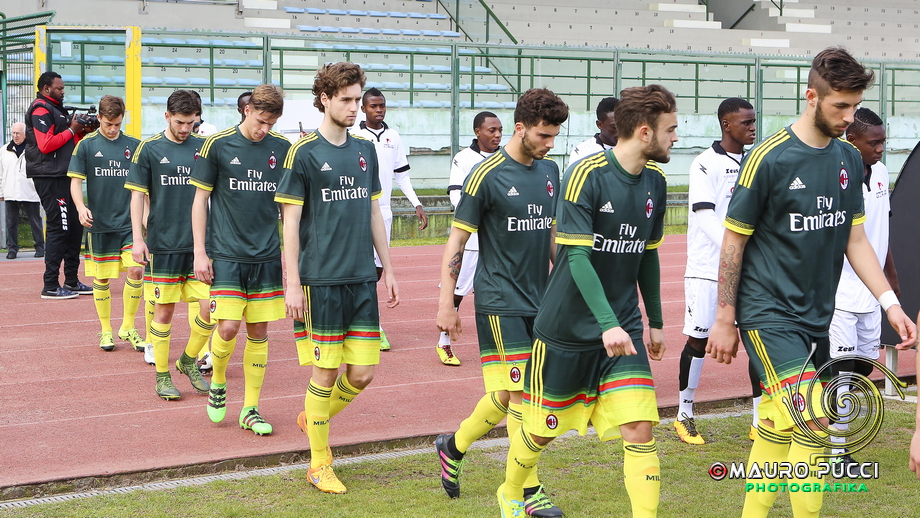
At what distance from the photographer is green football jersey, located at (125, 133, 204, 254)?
736 centimetres

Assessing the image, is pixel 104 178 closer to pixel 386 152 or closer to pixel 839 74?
pixel 386 152

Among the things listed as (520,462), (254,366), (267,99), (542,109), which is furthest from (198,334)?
(542,109)

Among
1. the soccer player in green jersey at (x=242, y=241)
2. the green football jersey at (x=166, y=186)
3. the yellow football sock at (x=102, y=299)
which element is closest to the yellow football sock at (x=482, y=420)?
the soccer player in green jersey at (x=242, y=241)

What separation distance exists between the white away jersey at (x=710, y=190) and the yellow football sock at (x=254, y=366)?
2862 mm

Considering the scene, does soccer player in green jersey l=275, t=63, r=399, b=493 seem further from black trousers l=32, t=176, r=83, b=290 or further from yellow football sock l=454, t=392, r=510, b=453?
black trousers l=32, t=176, r=83, b=290

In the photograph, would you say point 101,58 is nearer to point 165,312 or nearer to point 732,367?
point 165,312

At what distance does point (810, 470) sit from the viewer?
400 centimetres

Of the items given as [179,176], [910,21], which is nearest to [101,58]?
[179,176]

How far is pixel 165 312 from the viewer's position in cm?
724

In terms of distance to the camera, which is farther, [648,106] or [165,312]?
[165,312]

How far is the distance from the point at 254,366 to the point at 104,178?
3.61 metres

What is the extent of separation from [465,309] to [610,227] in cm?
711

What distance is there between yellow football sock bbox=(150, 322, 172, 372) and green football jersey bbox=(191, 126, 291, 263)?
1.12 meters

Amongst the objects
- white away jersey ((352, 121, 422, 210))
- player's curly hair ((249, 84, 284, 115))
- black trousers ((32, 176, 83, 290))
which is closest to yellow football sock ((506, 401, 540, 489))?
player's curly hair ((249, 84, 284, 115))
